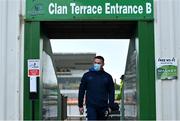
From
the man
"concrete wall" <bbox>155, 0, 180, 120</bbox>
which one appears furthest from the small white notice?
"concrete wall" <bbox>155, 0, 180, 120</bbox>

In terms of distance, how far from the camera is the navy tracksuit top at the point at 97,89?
8195mm

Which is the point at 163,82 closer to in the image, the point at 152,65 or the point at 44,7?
the point at 152,65

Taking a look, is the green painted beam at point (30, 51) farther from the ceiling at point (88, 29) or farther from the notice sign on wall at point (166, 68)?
the notice sign on wall at point (166, 68)

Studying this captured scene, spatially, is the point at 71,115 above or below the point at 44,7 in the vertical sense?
below

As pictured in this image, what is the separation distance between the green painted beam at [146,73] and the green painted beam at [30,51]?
137cm

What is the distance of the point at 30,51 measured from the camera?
7227 millimetres

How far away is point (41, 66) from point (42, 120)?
2.45 feet

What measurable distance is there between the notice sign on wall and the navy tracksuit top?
4.25ft

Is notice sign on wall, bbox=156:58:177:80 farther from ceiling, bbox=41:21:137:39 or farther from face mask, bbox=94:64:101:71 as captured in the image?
face mask, bbox=94:64:101:71

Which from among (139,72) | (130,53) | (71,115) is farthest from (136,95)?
(71,115)

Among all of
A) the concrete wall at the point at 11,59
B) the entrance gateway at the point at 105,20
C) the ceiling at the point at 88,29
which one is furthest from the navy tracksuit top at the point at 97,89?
the concrete wall at the point at 11,59

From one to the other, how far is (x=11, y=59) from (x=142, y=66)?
68.9 inches

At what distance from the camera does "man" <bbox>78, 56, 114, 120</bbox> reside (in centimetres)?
819

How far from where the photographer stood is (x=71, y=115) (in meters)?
18.0
